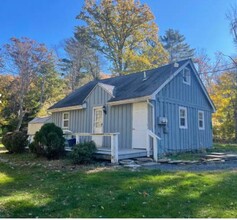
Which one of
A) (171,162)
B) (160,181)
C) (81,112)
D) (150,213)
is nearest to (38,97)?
(81,112)

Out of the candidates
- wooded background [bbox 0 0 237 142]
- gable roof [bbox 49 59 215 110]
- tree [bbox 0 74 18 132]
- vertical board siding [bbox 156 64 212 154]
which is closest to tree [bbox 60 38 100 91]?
wooded background [bbox 0 0 237 142]

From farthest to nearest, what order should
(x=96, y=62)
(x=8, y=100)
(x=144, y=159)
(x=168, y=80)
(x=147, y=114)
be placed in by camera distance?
(x=96, y=62) < (x=8, y=100) < (x=168, y=80) < (x=147, y=114) < (x=144, y=159)

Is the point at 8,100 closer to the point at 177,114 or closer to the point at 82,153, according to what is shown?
the point at 177,114

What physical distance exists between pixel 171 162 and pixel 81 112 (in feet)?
22.5

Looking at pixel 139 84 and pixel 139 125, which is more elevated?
pixel 139 84

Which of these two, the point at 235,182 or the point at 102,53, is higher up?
the point at 102,53

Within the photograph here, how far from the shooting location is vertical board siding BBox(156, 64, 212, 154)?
1213 centimetres

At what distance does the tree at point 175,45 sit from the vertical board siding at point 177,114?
2207 cm

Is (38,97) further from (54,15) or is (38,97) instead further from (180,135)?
(180,135)

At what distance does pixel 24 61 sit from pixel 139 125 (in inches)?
683

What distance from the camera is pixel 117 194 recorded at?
536cm

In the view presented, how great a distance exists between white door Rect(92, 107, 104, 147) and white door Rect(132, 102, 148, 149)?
232cm

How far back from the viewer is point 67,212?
435 cm

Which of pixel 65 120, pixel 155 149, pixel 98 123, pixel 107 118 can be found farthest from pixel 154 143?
pixel 65 120
